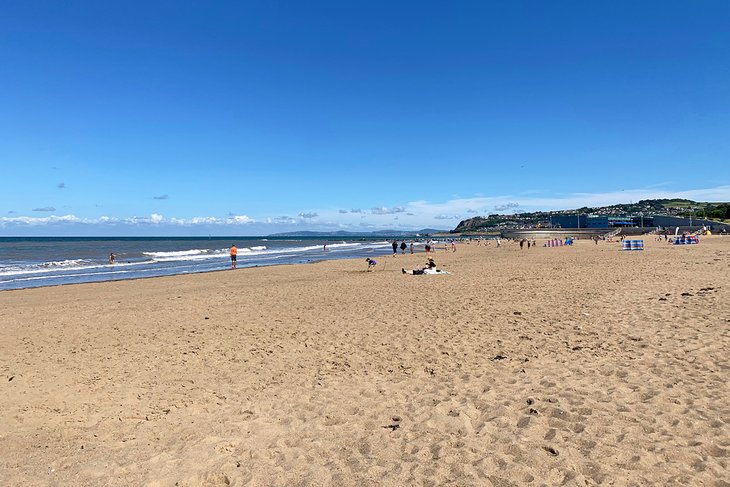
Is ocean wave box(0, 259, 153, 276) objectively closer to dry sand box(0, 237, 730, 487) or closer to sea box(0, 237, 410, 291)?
sea box(0, 237, 410, 291)

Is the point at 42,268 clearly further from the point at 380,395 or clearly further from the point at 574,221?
the point at 574,221

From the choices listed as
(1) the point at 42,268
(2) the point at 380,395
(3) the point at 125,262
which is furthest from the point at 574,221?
(2) the point at 380,395

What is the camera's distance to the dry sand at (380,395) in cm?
421

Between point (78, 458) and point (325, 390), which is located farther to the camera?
point (325, 390)

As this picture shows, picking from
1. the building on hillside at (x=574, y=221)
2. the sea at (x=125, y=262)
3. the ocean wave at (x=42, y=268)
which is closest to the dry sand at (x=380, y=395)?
the sea at (x=125, y=262)

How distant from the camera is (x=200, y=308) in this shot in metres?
13.3

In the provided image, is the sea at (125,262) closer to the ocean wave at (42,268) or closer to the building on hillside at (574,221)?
the ocean wave at (42,268)

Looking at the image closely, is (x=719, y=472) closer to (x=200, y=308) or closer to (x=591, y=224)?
(x=200, y=308)

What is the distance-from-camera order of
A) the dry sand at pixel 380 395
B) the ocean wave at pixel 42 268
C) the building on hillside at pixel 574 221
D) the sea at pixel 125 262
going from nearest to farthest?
1. the dry sand at pixel 380 395
2. the sea at pixel 125 262
3. the ocean wave at pixel 42 268
4. the building on hillside at pixel 574 221

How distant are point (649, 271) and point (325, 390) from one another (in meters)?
17.1

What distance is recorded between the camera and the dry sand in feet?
13.8

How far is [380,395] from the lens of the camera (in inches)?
240

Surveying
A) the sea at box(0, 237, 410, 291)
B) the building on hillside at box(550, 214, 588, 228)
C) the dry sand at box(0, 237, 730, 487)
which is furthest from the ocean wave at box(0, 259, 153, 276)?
the building on hillside at box(550, 214, 588, 228)

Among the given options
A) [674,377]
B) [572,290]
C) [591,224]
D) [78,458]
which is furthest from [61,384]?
[591,224]
